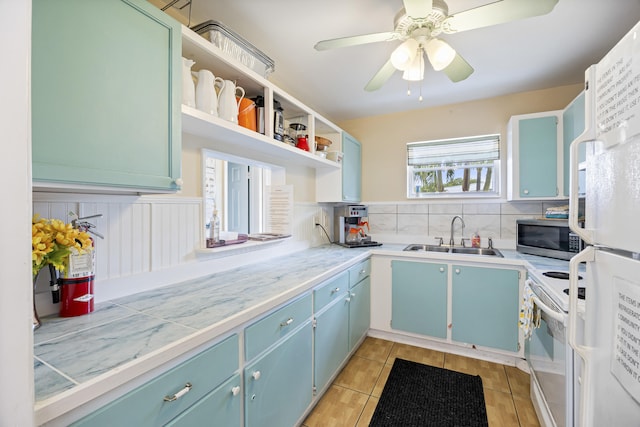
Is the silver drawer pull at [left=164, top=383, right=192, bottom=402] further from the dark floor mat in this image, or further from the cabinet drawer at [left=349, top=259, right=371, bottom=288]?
the cabinet drawer at [left=349, top=259, right=371, bottom=288]

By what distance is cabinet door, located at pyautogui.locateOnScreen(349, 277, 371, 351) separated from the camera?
86.6 inches

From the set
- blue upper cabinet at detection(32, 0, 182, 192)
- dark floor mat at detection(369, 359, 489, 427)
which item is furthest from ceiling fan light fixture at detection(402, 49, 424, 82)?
dark floor mat at detection(369, 359, 489, 427)

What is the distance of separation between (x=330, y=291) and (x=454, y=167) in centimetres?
200

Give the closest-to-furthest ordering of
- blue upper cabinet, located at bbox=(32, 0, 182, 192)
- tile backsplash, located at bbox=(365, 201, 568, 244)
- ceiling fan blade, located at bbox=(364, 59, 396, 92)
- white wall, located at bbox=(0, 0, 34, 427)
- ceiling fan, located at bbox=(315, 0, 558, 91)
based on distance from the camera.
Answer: white wall, located at bbox=(0, 0, 34, 427), blue upper cabinet, located at bbox=(32, 0, 182, 192), ceiling fan, located at bbox=(315, 0, 558, 91), ceiling fan blade, located at bbox=(364, 59, 396, 92), tile backsplash, located at bbox=(365, 201, 568, 244)

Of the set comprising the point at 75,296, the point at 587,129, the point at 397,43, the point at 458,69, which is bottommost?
the point at 75,296

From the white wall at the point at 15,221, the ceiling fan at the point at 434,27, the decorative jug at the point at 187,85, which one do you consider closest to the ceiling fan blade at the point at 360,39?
the ceiling fan at the point at 434,27

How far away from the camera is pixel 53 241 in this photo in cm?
88

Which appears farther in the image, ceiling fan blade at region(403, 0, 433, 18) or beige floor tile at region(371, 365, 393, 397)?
beige floor tile at region(371, 365, 393, 397)

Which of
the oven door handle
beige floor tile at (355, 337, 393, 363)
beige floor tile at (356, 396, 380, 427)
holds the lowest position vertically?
beige floor tile at (356, 396, 380, 427)

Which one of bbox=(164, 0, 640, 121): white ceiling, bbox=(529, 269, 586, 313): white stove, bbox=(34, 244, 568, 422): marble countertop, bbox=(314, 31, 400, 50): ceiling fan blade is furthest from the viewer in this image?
bbox=(164, 0, 640, 121): white ceiling

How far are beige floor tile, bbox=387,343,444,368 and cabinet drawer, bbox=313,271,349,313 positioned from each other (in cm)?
84

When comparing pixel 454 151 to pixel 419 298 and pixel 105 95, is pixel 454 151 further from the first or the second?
pixel 105 95

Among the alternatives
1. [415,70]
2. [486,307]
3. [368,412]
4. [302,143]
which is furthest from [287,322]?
[486,307]

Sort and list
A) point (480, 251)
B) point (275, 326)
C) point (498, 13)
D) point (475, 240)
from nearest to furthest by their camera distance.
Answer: point (498, 13)
point (275, 326)
point (480, 251)
point (475, 240)
